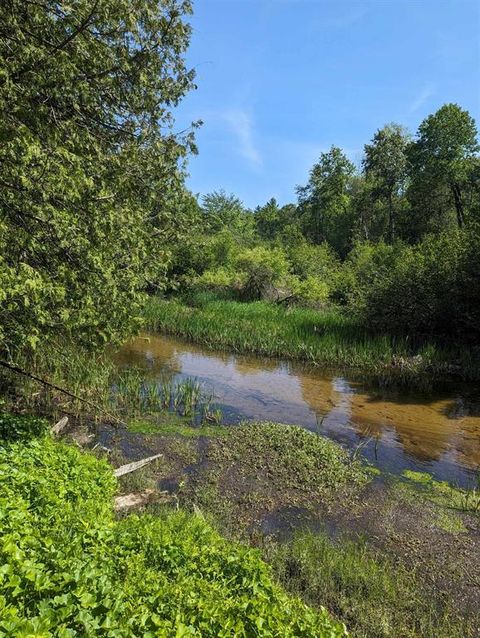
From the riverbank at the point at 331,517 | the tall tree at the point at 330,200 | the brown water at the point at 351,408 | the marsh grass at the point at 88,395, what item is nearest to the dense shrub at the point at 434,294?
the brown water at the point at 351,408

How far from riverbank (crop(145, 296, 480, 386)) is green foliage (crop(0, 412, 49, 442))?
256 inches

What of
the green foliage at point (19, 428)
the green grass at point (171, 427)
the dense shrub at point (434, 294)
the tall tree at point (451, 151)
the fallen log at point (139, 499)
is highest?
the tall tree at point (451, 151)

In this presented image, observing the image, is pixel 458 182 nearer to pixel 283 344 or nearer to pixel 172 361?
pixel 283 344

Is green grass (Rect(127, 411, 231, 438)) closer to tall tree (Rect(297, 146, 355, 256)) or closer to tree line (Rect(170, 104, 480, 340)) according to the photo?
tree line (Rect(170, 104, 480, 340))

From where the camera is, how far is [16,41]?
4352 millimetres

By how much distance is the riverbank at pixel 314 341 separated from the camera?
43.1 feet

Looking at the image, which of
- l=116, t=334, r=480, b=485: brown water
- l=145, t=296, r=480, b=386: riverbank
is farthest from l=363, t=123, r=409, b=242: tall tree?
l=116, t=334, r=480, b=485: brown water

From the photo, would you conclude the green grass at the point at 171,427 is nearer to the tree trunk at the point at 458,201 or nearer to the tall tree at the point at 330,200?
the tree trunk at the point at 458,201

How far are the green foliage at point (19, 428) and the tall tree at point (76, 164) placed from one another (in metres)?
0.90

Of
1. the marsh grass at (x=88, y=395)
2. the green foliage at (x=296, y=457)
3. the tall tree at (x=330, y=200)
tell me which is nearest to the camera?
the green foliage at (x=296, y=457)

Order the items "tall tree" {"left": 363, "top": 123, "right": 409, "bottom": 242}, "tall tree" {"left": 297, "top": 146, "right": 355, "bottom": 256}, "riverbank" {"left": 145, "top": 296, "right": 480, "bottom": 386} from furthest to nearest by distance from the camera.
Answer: "tall tree" {"left": 297, "top": 146, "right": 355, "bottom": 256}, "tall tree" {"left": 363, "top": 123, "right": 409, "bottom": 242}, "riverbank" {"left": 145, "top": 296, "right": 480, "bottom": 386}

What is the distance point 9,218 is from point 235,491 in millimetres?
4280

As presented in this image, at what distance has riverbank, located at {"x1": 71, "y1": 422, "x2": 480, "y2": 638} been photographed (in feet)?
13.5

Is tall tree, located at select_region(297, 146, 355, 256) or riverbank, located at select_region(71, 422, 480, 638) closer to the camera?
riverbank, located at select_region(71, 422, 480, 638)
